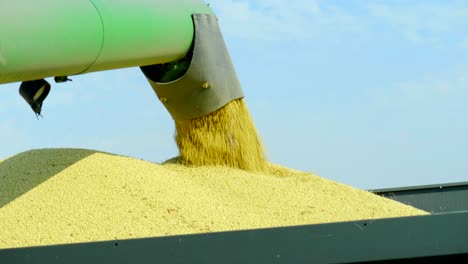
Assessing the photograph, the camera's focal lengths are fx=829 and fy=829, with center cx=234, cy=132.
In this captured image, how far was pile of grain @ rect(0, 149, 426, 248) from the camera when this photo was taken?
3.75 m

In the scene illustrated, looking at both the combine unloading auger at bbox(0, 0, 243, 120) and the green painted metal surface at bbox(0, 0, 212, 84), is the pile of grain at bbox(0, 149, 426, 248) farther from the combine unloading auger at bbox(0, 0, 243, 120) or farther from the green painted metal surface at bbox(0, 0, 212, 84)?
the green painted metal surface at bbox(0, 0, 212, 84)

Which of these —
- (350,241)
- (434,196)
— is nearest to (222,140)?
(434,196)

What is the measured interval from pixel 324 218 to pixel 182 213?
686 millimetres

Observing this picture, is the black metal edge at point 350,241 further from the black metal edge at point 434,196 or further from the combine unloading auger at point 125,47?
the black metal edge at point 434,196

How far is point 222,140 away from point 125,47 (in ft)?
3.75

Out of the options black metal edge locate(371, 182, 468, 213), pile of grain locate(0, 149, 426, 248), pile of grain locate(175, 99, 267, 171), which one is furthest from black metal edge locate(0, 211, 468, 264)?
black metal edge locate(371, 182, 468, 213)

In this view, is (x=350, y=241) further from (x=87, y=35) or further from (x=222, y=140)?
(x=222, y=140)

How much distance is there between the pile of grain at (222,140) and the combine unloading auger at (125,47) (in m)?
0.08

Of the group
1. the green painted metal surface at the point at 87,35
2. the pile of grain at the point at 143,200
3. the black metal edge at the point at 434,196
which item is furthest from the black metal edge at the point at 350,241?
the black metal edge at the point at 434,196

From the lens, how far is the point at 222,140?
512 centimetres

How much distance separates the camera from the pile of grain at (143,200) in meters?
3.75

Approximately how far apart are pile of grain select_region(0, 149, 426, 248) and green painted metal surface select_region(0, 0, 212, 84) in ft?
2.01

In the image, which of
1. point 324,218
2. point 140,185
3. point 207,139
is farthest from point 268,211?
point 207,139

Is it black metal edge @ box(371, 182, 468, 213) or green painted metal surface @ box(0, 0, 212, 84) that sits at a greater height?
green painted metal surface @ box(0, 0, 212, 84)
